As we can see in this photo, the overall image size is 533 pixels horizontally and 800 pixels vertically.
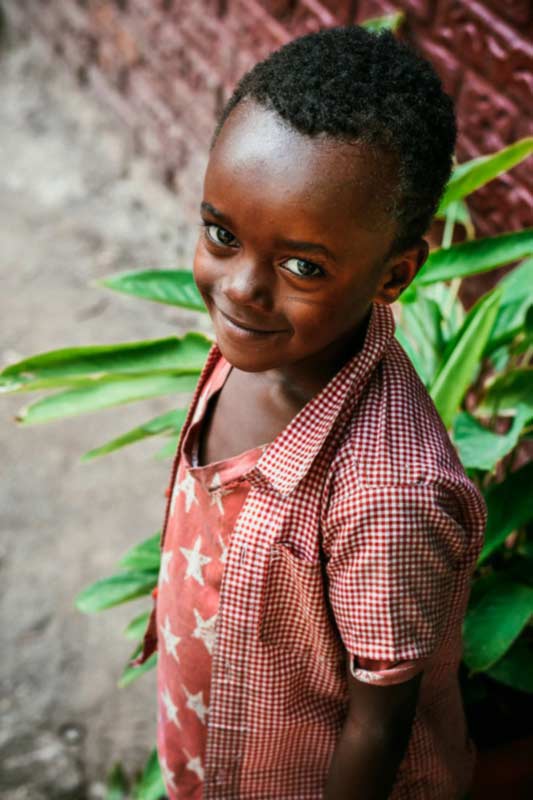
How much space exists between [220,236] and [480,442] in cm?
65

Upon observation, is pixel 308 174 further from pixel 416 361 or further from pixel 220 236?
pixel 416 361

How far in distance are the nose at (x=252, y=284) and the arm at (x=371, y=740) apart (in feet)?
1.29

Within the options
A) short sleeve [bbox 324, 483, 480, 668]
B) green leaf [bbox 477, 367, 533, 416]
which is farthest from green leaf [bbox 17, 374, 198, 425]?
short sleeve [bbox 324, 483, 480, 668]

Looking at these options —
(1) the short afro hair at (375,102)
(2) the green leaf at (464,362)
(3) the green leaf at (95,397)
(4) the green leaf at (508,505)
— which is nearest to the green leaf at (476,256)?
(2) the green leaf at (464,362)

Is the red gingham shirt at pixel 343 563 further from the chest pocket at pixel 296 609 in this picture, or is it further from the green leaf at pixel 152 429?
the green leaf at pixel 152 429

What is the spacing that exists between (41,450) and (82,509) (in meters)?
0.28

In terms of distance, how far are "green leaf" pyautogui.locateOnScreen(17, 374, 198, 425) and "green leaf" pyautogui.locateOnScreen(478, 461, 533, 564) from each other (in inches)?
23.1

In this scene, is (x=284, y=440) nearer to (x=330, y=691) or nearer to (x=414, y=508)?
(x=414, y=508)

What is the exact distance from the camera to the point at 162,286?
62.1 inches

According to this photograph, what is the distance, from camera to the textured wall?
177cm

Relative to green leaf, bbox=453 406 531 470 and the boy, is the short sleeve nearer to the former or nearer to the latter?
the boy

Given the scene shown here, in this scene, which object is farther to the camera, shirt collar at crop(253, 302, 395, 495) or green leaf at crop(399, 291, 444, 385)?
green leaf at crop(399, 291, 444, 385)

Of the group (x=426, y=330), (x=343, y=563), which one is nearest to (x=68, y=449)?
(x=426, y=330)

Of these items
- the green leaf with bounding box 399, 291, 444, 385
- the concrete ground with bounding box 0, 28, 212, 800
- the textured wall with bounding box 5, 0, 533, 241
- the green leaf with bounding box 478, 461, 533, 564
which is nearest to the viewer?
the green leaf with bounding box 478, 461, 533, 564
